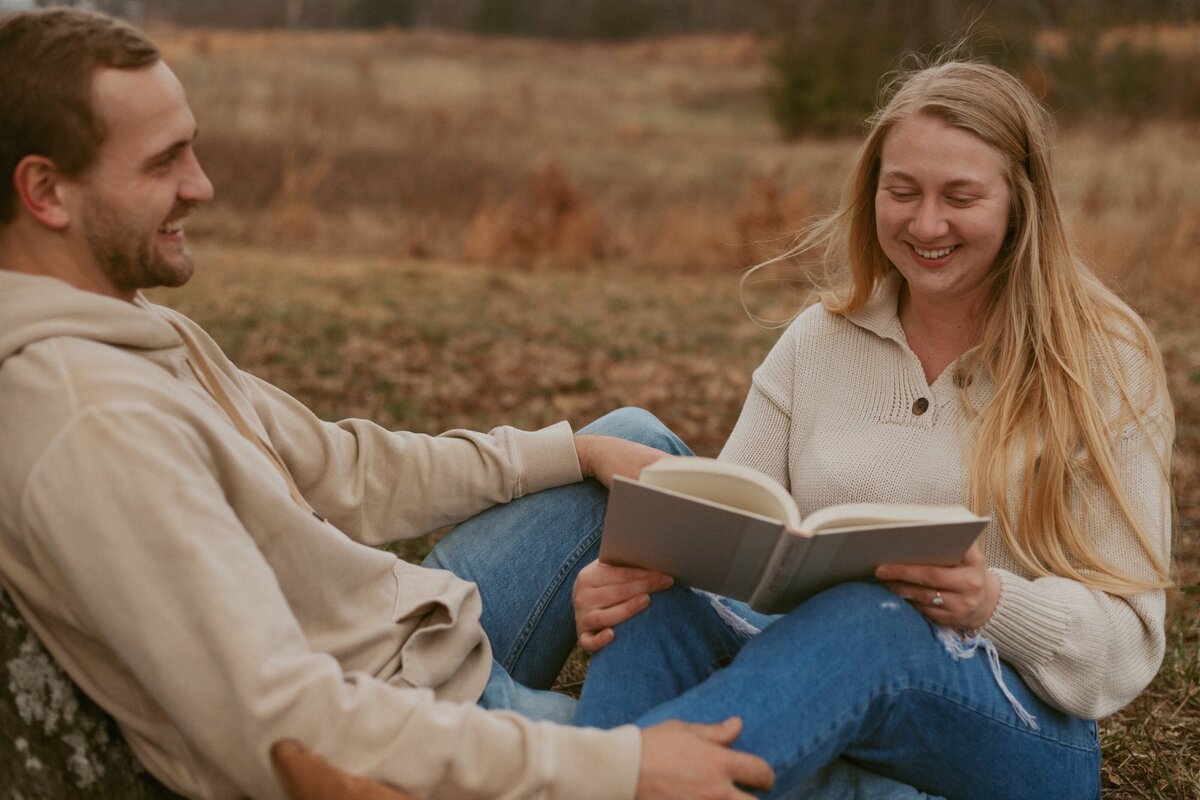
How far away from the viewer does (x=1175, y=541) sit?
5.02 metres

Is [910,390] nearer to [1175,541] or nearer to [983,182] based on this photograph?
[983,182]

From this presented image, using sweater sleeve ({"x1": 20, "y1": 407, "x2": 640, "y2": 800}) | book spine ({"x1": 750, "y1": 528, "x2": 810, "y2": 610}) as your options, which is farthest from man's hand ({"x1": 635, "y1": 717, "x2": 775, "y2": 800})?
book spine ({"x1": 750, "y1": 528, "x2": 810, "y2": 610})

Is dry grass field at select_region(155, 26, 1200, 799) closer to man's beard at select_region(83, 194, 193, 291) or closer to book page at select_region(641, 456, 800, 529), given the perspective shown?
book page at select_region(641, 456, 800, 529)

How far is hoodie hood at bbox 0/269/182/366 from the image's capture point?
1.86 metres

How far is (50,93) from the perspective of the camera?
6.31 ft

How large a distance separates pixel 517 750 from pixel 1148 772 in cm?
194

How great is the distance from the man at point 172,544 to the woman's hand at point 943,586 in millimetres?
466

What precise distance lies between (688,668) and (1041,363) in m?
0.97

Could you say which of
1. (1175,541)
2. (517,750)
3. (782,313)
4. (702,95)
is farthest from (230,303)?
(702,95)

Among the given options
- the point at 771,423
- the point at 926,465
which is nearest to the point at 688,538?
the point at 926,465

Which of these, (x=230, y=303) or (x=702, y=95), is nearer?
(x=230, y=303)

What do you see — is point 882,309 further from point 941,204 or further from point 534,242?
point 534,242

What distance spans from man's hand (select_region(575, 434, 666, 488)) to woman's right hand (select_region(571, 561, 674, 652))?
29cm

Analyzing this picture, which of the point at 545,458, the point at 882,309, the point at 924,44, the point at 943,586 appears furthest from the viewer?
the point at 924,44
